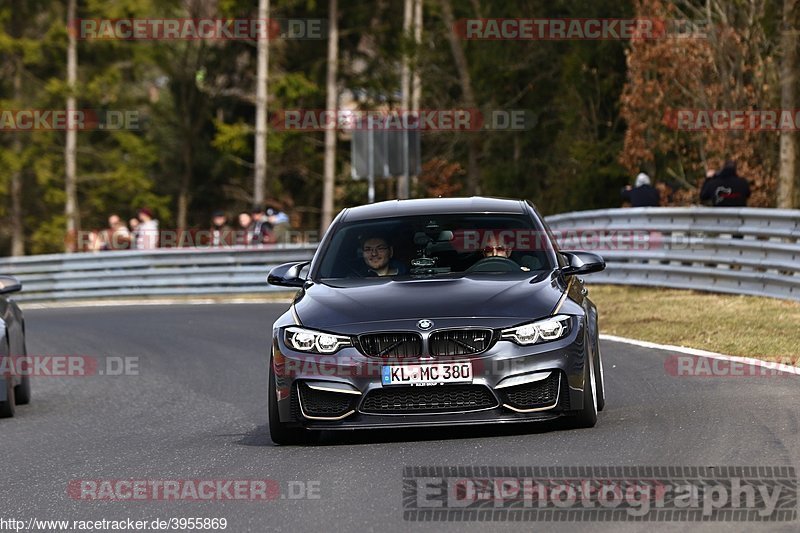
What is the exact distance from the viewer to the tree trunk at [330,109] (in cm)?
5438

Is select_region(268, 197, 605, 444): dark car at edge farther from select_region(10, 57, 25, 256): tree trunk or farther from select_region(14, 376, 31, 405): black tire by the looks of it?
select_region(10, 57, 25, 256): tree trunk

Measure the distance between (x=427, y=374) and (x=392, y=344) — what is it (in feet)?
0.82

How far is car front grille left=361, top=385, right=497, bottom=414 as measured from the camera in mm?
8984

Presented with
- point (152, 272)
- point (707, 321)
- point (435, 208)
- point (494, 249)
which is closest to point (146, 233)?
point (152, 272)

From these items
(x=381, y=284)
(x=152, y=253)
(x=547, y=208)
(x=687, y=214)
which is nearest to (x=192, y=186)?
(x=547, y=208)

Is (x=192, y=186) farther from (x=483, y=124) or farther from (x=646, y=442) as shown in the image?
(x=646, y=442)

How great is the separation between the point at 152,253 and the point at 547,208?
45.9ft

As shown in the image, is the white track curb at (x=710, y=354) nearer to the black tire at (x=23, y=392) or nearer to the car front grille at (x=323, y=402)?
the car front grille at (x=323, y=402)

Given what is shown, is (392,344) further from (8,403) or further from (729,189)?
(729,189)

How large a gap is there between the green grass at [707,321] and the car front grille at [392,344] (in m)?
5.26

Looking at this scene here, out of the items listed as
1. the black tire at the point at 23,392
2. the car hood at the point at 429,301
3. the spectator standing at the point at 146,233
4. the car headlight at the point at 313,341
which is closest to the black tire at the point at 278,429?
the car headlight at the point at 313,341

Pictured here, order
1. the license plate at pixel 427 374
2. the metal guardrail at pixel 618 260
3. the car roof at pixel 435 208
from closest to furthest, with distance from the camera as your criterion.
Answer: the license plate at pixel 427 374
the car roof at pixel 435 208
the metal guardrail at pixel 618 260

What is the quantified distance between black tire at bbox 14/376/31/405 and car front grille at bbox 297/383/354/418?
4.78 meters

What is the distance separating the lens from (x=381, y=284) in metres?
9.77
